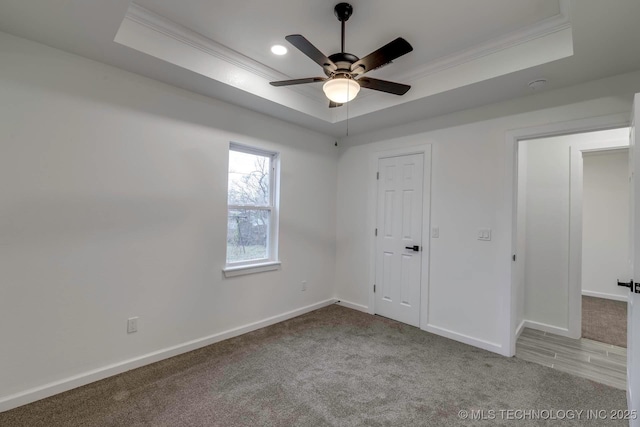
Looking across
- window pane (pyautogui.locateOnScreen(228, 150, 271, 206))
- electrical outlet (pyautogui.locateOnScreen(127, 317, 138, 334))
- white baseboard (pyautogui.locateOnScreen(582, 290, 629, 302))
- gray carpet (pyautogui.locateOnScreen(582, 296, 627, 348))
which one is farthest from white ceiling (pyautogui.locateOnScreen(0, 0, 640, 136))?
white baseboard (pyautogui.locateOnScreen(582, 290, 629, 302))

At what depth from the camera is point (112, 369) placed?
2.36m

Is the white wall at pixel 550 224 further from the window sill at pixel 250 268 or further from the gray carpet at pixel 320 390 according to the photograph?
the window sill at pixel 250 268

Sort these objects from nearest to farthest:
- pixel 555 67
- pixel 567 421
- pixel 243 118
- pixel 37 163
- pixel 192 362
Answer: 1. pixel 567 421
2. pixel 37 163
3. pixel 555 67
4. pixel 192 362
5. pixel 243 118

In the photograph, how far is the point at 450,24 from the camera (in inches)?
85.9

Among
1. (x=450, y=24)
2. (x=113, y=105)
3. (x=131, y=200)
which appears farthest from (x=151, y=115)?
(x=450, y=24)

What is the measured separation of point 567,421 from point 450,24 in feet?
9.47

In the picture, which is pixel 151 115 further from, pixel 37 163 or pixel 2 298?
pixel 2 298

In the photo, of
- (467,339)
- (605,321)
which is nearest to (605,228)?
(605,321)

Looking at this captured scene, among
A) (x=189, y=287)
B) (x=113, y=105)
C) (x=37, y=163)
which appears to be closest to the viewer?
(x=37, y=163)

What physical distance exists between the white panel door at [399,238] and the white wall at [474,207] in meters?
0.20

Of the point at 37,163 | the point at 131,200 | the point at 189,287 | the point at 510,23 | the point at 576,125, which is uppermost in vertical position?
the point at 510,23

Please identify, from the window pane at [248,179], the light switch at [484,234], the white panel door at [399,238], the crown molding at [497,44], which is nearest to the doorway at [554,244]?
the light switch at [484,234]

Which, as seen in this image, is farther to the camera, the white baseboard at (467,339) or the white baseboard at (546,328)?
the white baseboard at (546,328)

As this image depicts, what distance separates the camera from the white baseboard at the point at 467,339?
2.88 metres
